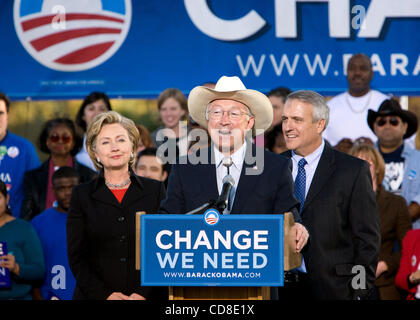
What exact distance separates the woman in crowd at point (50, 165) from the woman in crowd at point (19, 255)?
895mm

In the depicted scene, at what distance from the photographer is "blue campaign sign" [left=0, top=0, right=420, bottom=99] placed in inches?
315

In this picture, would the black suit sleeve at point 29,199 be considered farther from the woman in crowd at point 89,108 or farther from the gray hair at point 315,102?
the gray hair at point 315,102

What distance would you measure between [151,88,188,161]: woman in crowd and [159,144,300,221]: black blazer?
312 centimetres

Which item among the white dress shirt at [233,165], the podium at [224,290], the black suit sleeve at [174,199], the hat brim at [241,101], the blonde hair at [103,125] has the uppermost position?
the hat brim at [241,101]

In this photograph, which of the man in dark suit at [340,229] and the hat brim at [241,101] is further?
the man in dark suit at [340,229]

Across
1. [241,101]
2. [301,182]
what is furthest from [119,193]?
[301,182]

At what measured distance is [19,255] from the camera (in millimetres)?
6340

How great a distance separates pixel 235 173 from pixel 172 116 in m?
3.31

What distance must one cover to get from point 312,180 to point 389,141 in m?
2.33

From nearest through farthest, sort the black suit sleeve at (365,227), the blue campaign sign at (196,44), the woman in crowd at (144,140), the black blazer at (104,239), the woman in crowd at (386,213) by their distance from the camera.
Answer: the black blazer at (104,239) < the black suit sleeve at (365,227) < the woman in crowd at (386,213) < the woman in crowd at (144,140) < the blue campaign sign at (196,44)

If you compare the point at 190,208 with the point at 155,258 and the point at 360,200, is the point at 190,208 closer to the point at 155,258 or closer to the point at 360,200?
the point at 155,258

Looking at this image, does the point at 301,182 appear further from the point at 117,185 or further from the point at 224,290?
the point at 224,290

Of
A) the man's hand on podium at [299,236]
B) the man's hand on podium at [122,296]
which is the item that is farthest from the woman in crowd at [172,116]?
the man's hand on podium at [299,236]

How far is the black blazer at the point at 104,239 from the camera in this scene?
474cm
